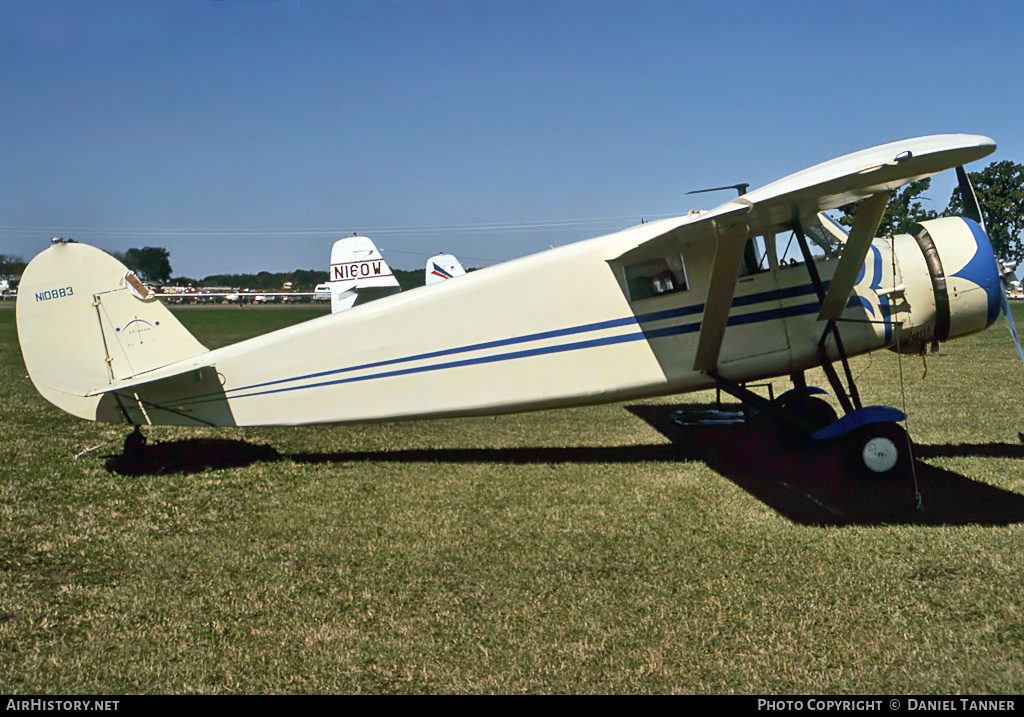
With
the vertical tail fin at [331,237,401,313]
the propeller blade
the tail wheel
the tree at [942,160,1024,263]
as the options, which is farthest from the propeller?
the tree at [942,160,1024,263]

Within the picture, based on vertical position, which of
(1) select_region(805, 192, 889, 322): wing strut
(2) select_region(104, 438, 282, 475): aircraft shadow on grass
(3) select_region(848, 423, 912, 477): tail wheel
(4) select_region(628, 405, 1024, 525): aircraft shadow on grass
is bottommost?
(4) select_region(628, 405, 1024, 525): aircraft shadow on grass

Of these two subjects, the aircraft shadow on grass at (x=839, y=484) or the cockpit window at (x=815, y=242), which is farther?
the cockpit window at (x=815, y=242)

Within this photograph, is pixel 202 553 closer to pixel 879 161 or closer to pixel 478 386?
pixel 478 386

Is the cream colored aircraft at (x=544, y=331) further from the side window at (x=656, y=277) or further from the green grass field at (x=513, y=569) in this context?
the green grass field at (x=513, y=569)

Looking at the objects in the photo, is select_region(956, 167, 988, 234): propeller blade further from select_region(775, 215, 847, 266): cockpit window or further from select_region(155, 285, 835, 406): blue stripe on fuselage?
select_region(155, 285, 835, 406): blue stripe on fuselage

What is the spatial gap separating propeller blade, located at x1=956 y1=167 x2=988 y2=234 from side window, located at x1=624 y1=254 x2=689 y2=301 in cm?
251

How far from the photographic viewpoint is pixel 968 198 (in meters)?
6.59

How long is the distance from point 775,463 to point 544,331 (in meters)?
2.72

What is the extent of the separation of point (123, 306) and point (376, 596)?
4471 millimetres

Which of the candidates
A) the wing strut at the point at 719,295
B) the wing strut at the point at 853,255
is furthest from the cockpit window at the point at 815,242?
the wing strut at the point at 719,295

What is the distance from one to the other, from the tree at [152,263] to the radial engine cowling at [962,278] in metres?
103

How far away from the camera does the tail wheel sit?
6238 millimetres

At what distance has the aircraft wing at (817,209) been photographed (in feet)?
16.2

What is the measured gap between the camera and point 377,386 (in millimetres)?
7031
